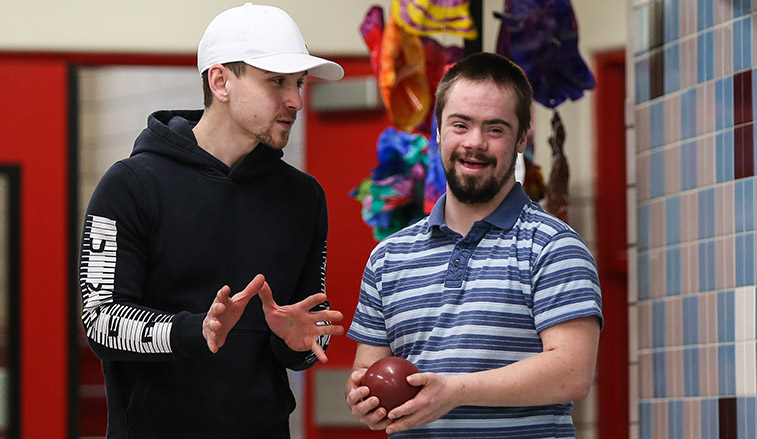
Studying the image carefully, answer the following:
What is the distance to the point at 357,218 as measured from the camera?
395 cm

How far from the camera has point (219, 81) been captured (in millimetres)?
2062

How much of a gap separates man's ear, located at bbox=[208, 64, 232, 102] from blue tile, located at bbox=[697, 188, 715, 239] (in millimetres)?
1127

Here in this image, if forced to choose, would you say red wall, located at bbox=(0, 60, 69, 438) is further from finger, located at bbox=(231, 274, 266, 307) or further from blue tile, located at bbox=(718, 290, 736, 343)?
blue tile, located at bbox=(718, 290, 736, 343)

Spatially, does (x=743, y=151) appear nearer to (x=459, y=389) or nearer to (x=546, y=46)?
(x=546, y=46)

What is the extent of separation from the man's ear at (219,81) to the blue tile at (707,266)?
1146 mm

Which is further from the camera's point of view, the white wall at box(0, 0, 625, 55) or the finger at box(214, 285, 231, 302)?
the white wall at box(0, 0, 625, 55)

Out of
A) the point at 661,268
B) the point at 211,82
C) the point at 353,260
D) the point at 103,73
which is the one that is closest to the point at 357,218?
the point at 353,260

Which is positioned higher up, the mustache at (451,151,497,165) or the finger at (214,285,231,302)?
the mustache at (451,151,497,165)

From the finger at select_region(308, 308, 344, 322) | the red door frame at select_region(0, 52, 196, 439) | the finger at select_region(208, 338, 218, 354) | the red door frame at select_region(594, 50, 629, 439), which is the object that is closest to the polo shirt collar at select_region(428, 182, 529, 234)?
the finger at select_region(308, 308, 344, 322)

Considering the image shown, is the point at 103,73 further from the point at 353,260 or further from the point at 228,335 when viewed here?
the point at 228,335

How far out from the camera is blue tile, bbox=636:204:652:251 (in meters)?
2.70

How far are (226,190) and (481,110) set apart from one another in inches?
20.1

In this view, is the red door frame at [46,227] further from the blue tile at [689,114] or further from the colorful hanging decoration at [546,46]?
the blue tile at [689,114]

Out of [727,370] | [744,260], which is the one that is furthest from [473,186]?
[727,370]
